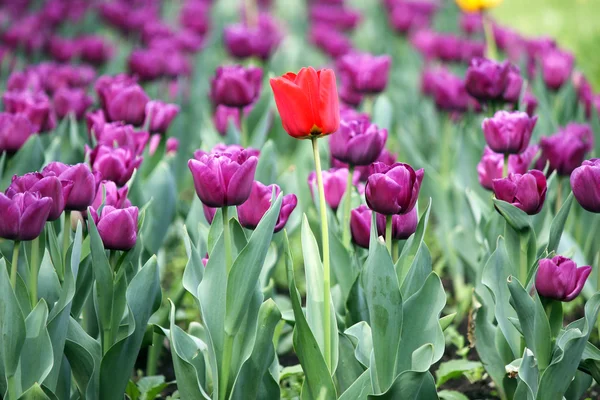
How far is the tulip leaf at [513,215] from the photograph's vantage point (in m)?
1.71

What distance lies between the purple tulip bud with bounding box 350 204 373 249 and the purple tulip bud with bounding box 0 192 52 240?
66 cm

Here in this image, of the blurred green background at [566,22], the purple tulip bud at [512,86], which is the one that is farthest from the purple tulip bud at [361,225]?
the blurred green background at [566,22]

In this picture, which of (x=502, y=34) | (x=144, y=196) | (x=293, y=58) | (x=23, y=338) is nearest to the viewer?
(x=23, y=338)

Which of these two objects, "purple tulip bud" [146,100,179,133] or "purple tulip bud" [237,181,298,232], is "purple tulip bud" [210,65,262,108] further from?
"purple tulip bud" [237,181,298,232]

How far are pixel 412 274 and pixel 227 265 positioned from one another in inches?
15.9

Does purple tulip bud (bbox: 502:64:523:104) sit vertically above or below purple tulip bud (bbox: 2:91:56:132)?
above

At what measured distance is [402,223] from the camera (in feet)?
5.68

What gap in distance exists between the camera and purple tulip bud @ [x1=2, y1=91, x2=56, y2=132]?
2.46 metres

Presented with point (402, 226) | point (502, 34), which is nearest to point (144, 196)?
point (402, 226)

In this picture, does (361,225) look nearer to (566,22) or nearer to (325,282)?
(325,282)

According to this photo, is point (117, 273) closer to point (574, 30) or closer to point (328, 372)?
point (328, 372)

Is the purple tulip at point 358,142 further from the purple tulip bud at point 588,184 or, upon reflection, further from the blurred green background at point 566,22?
the blurred green background at point 566,22

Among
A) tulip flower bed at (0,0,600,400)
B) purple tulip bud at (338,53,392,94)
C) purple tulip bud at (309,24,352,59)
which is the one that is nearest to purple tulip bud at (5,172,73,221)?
tulip flower bed at (0,0,600,400)

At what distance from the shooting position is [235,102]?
2621 millimetres
